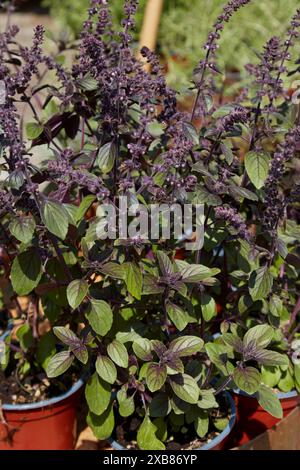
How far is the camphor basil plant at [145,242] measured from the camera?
1428 mm

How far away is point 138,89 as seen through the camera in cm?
152

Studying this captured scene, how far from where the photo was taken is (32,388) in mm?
1977

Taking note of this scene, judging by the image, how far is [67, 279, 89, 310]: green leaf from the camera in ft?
4.55

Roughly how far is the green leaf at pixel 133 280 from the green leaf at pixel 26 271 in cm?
22

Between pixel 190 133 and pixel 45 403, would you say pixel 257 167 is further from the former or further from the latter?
pixel 45 403

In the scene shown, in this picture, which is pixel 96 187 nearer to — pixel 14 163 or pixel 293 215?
pixel 14 163

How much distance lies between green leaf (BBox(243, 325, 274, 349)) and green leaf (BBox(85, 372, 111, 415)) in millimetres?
385

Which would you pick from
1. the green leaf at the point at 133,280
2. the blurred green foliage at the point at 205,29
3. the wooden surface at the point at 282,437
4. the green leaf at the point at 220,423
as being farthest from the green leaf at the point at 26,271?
the blurred green foliage at the point at 205,29

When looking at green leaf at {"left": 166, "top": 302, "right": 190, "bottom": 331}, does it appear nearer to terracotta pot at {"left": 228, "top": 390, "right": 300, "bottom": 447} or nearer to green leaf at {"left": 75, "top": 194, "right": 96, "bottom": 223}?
green leaf at {"left": 75, "top": 194, "right": 96, "bottom": 223}

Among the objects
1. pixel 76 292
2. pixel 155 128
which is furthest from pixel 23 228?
pixel 155 128

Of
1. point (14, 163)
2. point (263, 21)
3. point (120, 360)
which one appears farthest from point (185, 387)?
point (263, 21)

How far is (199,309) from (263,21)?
3.99 m

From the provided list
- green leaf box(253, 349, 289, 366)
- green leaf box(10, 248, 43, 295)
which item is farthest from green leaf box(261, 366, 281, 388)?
green leaf box(10, 248, 43, 295)

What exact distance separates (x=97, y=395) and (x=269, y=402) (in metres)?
0.44
